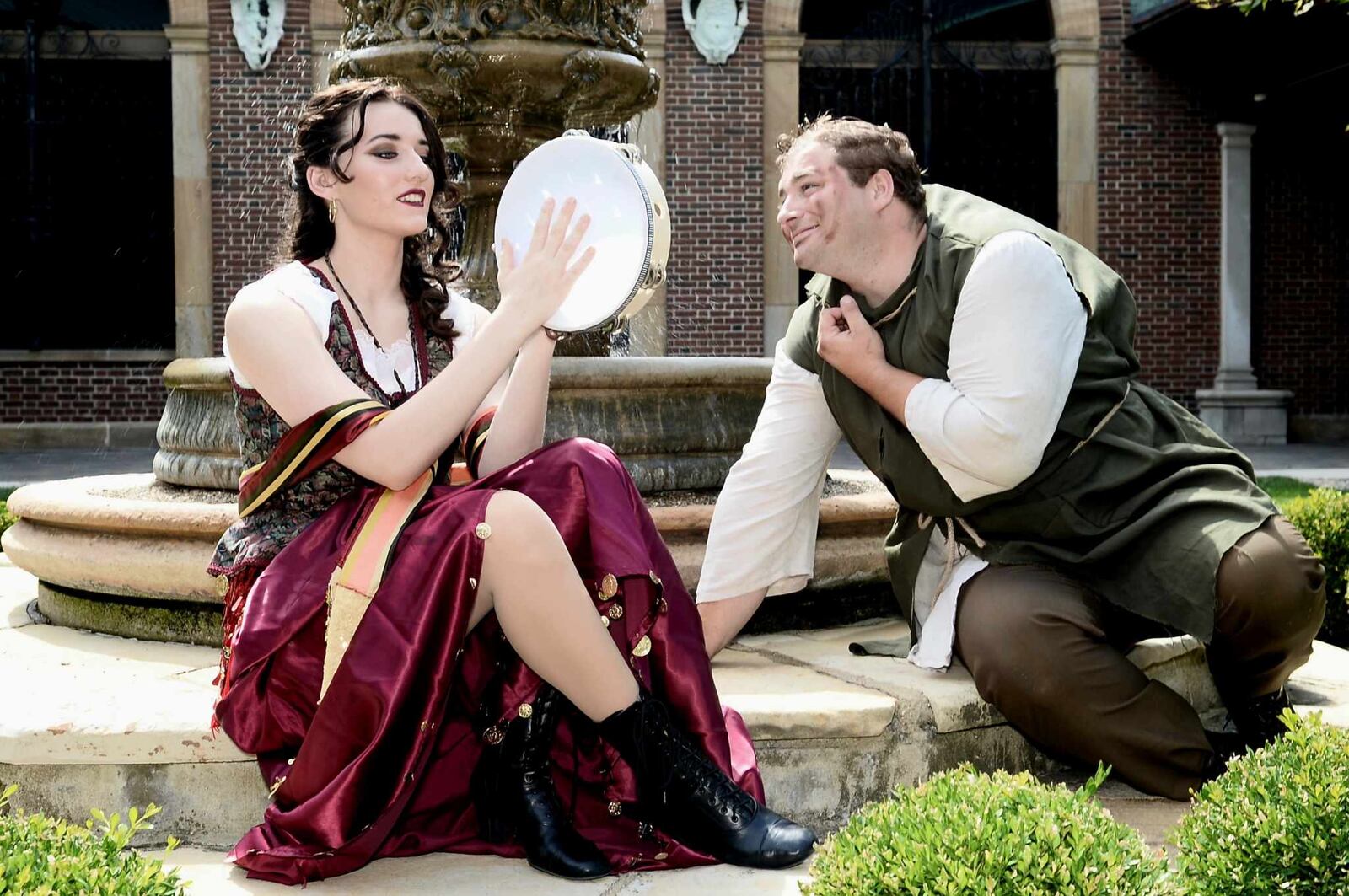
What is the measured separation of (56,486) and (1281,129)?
13.0m

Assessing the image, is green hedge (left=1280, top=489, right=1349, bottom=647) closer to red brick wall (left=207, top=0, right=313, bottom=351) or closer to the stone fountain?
the stone fountain

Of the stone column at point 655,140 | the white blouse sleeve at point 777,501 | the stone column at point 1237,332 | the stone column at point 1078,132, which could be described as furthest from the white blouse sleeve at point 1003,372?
the stone column at point 1237,332

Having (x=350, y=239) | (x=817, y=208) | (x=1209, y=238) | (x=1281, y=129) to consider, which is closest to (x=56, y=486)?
(x=350, y=239)

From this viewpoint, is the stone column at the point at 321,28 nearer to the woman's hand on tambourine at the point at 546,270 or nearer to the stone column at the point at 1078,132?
the stone column at the point at 1078,132

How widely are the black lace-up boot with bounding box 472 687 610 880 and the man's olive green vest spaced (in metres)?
0.93

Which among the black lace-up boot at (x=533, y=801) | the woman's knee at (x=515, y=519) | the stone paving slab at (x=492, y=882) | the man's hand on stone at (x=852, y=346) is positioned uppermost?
the man's hand on stone at (x=852, y=346)

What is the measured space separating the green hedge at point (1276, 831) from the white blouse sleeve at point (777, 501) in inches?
44.8

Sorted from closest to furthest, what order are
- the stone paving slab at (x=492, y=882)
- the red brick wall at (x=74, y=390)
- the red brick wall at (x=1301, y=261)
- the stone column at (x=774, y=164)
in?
the stone paving slab at (x=492, y=882)
the stone column at (x=774, y=164)
the red brick wall at (x=74, y=390)
the red brick wall at (x=1301, y=261)

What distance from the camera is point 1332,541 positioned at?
4.31 meters

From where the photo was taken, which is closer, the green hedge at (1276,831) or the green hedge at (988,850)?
the green hedge at (988,850)

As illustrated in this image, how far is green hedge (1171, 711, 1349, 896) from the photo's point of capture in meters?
1.78

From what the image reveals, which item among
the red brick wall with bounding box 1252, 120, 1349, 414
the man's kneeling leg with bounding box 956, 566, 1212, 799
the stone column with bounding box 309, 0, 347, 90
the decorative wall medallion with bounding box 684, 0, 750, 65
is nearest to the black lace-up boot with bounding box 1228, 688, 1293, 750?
the man's kneeling leg with bounding box 956, 566, 1212, 799

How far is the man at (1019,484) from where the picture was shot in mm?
2600

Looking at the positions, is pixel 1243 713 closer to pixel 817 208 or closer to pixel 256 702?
pixel 817 208
